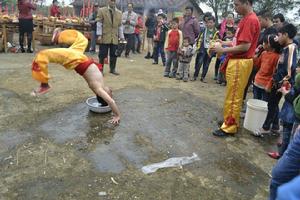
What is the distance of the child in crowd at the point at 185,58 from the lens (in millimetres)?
8062

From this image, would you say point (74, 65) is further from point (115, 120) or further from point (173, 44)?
point (173, 44)

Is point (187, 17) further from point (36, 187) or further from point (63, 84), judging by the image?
point (36, 187)

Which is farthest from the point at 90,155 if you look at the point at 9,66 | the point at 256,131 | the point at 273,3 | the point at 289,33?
the point at 273,3

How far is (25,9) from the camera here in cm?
1038

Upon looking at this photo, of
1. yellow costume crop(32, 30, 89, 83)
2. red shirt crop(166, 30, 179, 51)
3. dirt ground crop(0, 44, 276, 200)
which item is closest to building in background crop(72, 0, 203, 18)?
red shirt crop(166, 30, 179, 51)

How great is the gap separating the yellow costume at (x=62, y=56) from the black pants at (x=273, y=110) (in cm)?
286

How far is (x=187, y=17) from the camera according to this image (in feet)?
28.9

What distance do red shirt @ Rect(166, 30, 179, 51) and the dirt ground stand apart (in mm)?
1951

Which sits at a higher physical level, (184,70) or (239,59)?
(239,59)

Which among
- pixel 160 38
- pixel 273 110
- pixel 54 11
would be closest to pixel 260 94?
pixel 273 110

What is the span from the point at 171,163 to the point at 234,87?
1.49m

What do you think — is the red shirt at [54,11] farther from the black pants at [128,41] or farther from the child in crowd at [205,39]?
the child in crowd at [205,39]

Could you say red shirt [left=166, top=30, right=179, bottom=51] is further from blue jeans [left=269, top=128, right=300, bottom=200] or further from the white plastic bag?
blue jeans [left=269, top=128, right=300, bottom=200]

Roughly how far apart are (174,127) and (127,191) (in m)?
1.93
